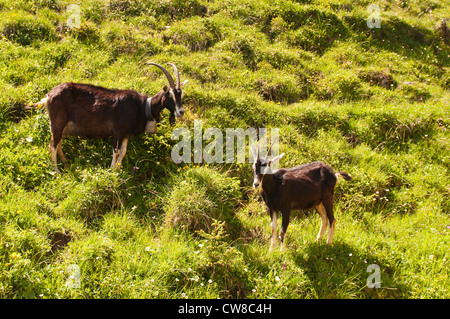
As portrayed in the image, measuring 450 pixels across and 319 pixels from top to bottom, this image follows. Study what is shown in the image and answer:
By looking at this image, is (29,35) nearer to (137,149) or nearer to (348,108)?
(137,149)

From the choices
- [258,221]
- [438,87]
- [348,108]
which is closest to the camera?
[258,221]

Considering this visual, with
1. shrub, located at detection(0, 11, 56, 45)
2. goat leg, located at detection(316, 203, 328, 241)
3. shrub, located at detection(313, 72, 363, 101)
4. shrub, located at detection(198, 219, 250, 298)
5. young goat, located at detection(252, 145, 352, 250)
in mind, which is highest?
shrub, located at detection(0, 11, 56, 45)

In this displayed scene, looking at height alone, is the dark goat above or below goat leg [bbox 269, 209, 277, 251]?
above

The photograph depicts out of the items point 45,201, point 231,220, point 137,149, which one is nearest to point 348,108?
point 231,220

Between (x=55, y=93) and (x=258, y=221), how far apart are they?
14.1ft

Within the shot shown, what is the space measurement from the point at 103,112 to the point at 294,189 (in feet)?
12.2

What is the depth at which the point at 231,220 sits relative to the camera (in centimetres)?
694

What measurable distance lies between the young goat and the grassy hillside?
54 centimetres

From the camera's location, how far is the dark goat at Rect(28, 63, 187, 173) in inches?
274

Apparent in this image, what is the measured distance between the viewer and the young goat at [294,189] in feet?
20.2

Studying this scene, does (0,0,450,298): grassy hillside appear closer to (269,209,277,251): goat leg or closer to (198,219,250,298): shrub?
(198,219,250,298): shrub

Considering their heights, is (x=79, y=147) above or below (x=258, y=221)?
above

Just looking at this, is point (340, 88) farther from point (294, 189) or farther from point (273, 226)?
point (273, 226)
